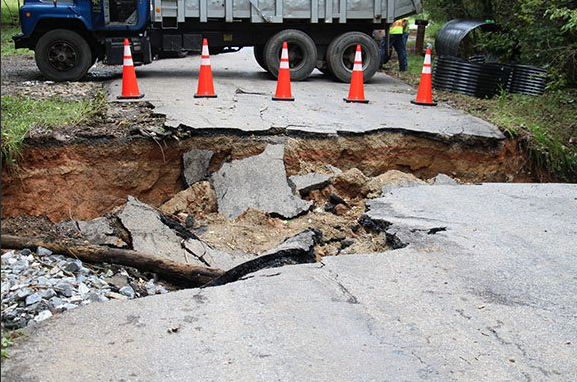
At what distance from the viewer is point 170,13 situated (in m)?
12.5

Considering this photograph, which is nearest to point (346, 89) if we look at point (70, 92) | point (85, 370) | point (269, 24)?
point (269, 24)

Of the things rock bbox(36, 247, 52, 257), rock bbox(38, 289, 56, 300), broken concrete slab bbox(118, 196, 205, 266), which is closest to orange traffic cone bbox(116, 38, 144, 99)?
broken concrete slab bbox(118, 196, 205, 266)

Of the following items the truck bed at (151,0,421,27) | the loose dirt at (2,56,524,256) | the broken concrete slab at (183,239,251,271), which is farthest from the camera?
the truck bed at (151,0,421,27)

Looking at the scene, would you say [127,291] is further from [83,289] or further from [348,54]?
[348,54]

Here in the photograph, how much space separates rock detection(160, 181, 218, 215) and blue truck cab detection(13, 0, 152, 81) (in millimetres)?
4946

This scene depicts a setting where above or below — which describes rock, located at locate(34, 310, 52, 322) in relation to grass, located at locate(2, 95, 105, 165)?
below

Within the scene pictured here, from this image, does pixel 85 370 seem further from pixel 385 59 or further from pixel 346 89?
pixel 385 59

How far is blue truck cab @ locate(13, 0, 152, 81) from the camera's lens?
12203 millimetres

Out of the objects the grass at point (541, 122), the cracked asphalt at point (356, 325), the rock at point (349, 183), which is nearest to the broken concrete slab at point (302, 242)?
the cracked asphalt at point (356, 325)

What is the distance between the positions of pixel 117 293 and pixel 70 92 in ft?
22.8

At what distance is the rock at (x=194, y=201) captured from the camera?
8023 millimetres

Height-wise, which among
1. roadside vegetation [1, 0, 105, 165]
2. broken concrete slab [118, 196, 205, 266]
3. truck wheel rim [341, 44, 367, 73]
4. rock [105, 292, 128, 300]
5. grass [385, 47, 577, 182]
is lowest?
broken concrete slab [118, 196, 205, 266]

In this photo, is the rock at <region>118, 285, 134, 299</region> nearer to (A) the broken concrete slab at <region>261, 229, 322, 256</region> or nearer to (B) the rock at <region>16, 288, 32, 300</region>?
(B) the rock at <region>16, 288, 32, 300</region>

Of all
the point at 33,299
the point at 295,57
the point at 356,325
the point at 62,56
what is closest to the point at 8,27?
the point at 62,56
